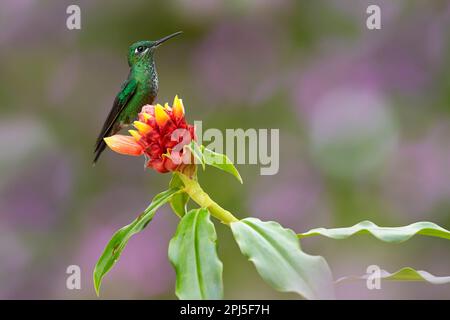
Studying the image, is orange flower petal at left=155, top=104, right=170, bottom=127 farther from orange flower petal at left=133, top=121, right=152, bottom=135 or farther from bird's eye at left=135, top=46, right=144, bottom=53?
bird's eye at left=135, top=46, right=144, bottom=53

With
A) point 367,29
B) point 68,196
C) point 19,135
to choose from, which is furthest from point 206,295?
point 367,29

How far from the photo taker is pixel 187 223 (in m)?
0.75

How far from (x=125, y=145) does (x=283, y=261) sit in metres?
0.26

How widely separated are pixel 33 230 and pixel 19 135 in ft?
1.09

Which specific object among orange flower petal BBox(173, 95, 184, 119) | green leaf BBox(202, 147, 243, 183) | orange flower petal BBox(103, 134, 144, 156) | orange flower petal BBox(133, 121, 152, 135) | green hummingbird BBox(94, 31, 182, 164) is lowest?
green leaf BBox(202, 147, 243, 183)

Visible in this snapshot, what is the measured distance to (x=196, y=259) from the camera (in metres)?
0.71

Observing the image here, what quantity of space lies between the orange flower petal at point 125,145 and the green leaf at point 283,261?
161 millimetres

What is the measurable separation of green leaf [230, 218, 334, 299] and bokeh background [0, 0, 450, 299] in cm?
139

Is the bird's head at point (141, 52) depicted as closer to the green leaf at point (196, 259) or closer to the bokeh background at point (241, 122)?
the green leaf at point (196, 259)

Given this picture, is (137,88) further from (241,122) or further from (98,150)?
(241,122)

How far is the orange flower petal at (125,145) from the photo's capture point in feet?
2.78

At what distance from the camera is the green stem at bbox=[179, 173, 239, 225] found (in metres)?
0.81

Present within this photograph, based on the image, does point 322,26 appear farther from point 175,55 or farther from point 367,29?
point 175,55

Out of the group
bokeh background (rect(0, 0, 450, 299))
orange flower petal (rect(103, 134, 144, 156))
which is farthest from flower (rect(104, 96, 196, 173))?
bokeh background (rect(0, 0, 450, 299))
